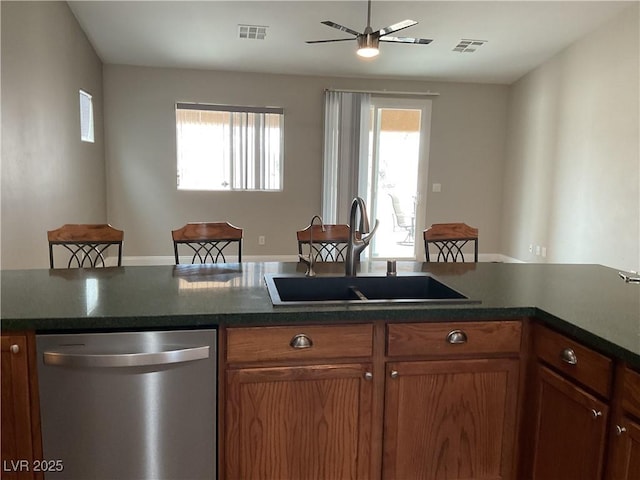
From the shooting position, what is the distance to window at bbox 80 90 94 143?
5.31 meters

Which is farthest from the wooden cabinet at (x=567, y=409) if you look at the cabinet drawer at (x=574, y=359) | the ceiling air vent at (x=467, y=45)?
the ceiling air vent at (x=467, y=45)

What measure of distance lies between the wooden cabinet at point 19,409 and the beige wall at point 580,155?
4.91 m

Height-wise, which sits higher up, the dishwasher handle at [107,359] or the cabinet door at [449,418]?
the dishwasher handle at [107,359]

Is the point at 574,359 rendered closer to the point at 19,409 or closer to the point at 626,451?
the point at 626,451

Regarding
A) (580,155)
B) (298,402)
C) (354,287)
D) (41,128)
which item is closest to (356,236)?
(354,287)

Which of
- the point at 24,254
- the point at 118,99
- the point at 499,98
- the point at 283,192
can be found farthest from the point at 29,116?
the point at 499,98

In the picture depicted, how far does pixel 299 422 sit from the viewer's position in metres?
1.59

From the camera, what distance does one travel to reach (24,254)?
3.81 metres

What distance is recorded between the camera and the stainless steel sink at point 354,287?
200 cm

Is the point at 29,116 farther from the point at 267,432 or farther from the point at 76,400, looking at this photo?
the point at 267,432

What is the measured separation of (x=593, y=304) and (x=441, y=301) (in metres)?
0.55

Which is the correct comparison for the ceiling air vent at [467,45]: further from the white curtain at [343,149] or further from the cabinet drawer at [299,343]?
the cabinet drawer at [299,343]

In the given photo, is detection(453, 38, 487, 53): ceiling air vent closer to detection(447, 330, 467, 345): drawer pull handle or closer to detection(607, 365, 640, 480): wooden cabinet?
detection(447, 330, 467, 345): drawer pull handle

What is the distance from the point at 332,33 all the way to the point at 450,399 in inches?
180
